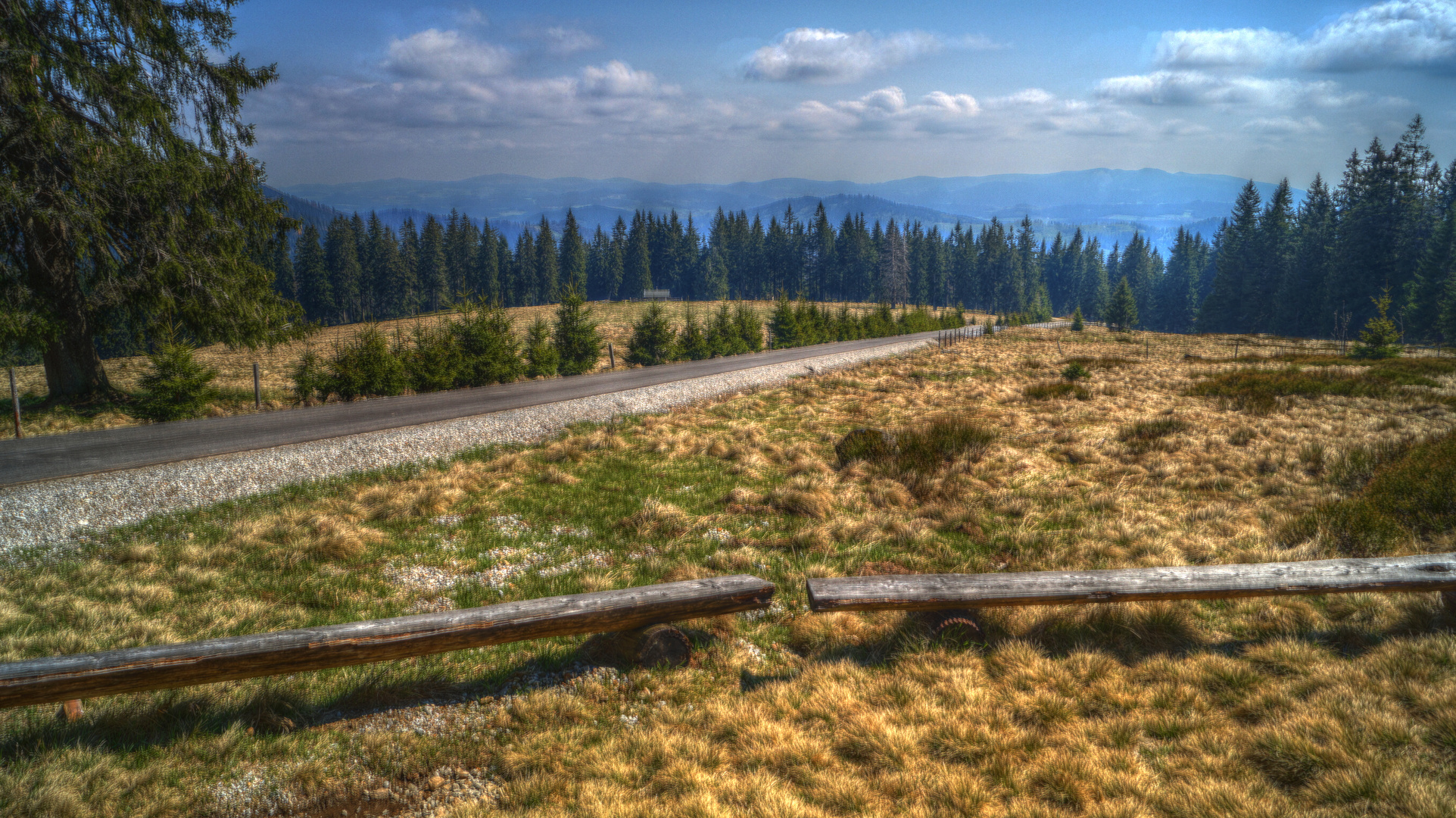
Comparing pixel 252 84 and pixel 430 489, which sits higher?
pixel 252 84

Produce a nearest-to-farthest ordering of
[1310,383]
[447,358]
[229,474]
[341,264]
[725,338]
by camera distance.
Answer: [229,474] < [1310,383] < [447,358] < [725,338] < [341,264]

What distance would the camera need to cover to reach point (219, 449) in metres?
10.9

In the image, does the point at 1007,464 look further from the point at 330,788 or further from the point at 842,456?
the point at 330,788

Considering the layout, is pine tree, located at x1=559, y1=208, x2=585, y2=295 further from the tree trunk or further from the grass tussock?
the grass tussock

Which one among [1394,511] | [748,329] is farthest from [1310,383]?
[748,329]

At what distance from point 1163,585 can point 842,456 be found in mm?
6151

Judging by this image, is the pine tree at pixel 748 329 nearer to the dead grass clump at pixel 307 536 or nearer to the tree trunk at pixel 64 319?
the tree trunk at pixel 64 319

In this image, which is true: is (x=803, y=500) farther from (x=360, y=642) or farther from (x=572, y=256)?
(x=572, y=256)

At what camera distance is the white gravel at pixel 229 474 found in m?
7.36

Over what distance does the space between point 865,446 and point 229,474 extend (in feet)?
35.1

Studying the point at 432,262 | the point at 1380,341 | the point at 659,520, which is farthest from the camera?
the point at 432,262

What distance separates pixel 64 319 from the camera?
48.0 ft

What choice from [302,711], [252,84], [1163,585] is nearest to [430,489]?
[302,711]

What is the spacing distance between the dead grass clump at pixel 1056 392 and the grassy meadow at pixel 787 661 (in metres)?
7.53
